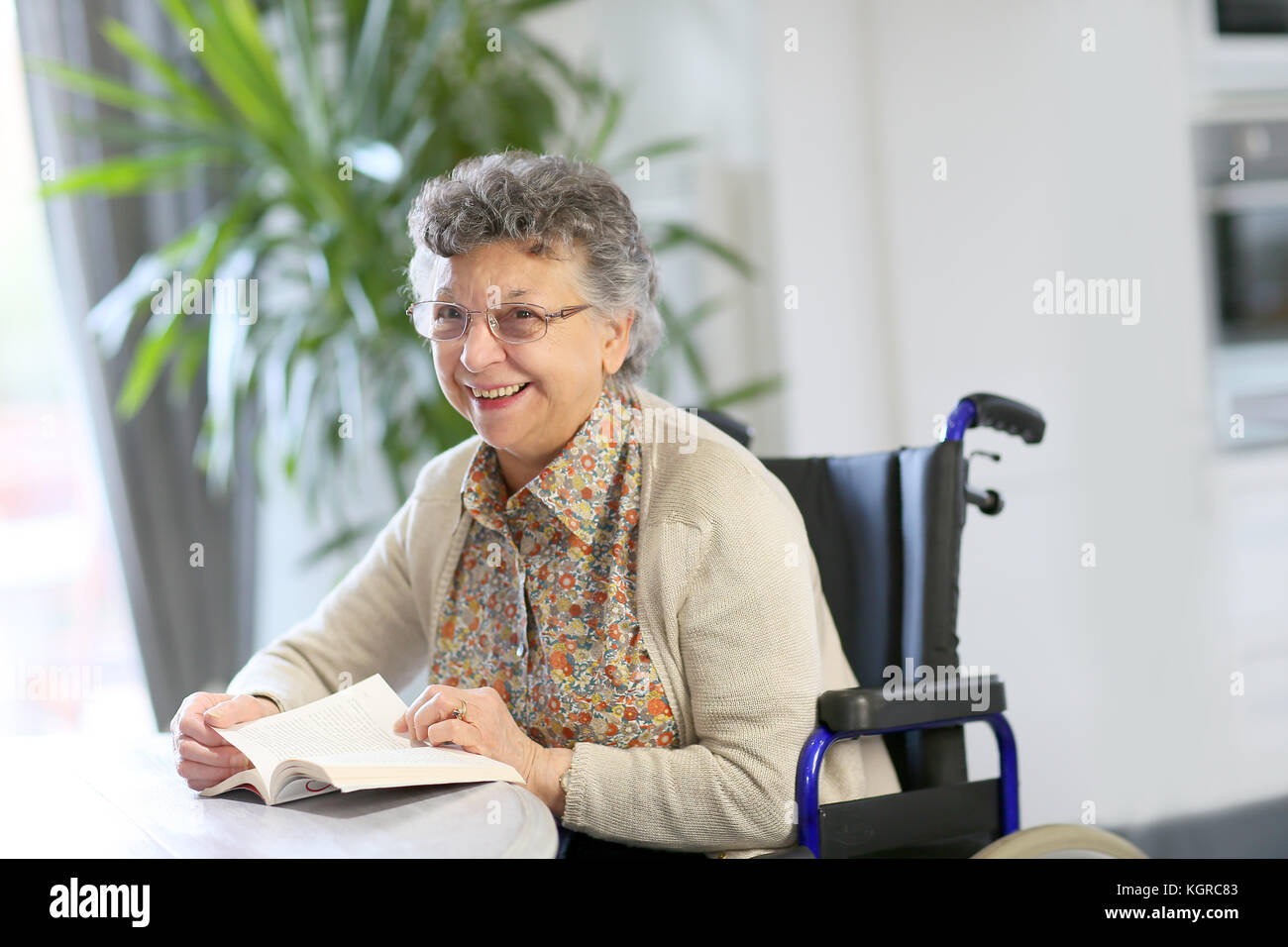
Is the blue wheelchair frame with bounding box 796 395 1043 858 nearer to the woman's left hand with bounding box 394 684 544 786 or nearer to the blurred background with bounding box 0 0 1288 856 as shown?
the woman's left hand with bounding box 394 684 544 786

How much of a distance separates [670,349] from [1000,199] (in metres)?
0.84

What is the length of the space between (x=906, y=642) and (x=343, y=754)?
0.72 metres

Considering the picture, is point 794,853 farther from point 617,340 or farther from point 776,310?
point 776,310

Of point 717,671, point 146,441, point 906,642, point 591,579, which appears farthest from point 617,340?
point 146,441

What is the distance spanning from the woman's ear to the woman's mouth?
123 millimetres

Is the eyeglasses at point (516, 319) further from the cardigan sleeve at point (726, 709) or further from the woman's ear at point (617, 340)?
the cardigan sleeve at point (726, 709)

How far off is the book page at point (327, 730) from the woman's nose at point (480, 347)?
1.24ft

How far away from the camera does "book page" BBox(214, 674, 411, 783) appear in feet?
3.81

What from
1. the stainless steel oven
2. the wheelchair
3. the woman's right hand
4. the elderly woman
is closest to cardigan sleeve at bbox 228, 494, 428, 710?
the elderly woman

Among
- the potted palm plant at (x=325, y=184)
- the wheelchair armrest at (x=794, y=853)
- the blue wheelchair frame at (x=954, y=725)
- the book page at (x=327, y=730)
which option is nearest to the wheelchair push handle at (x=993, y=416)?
the blue wheelchair frame at (x=954, y=725)

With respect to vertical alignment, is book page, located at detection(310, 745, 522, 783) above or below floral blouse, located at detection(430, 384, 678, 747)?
below

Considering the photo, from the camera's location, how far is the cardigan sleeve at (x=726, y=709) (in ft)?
4.14

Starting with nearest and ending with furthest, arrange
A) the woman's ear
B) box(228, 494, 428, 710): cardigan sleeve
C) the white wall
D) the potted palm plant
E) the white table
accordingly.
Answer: the white table → the woman's ear → box(228, 494, 428, 710): cardigan sleeve → the potted palm plant → the white wall
